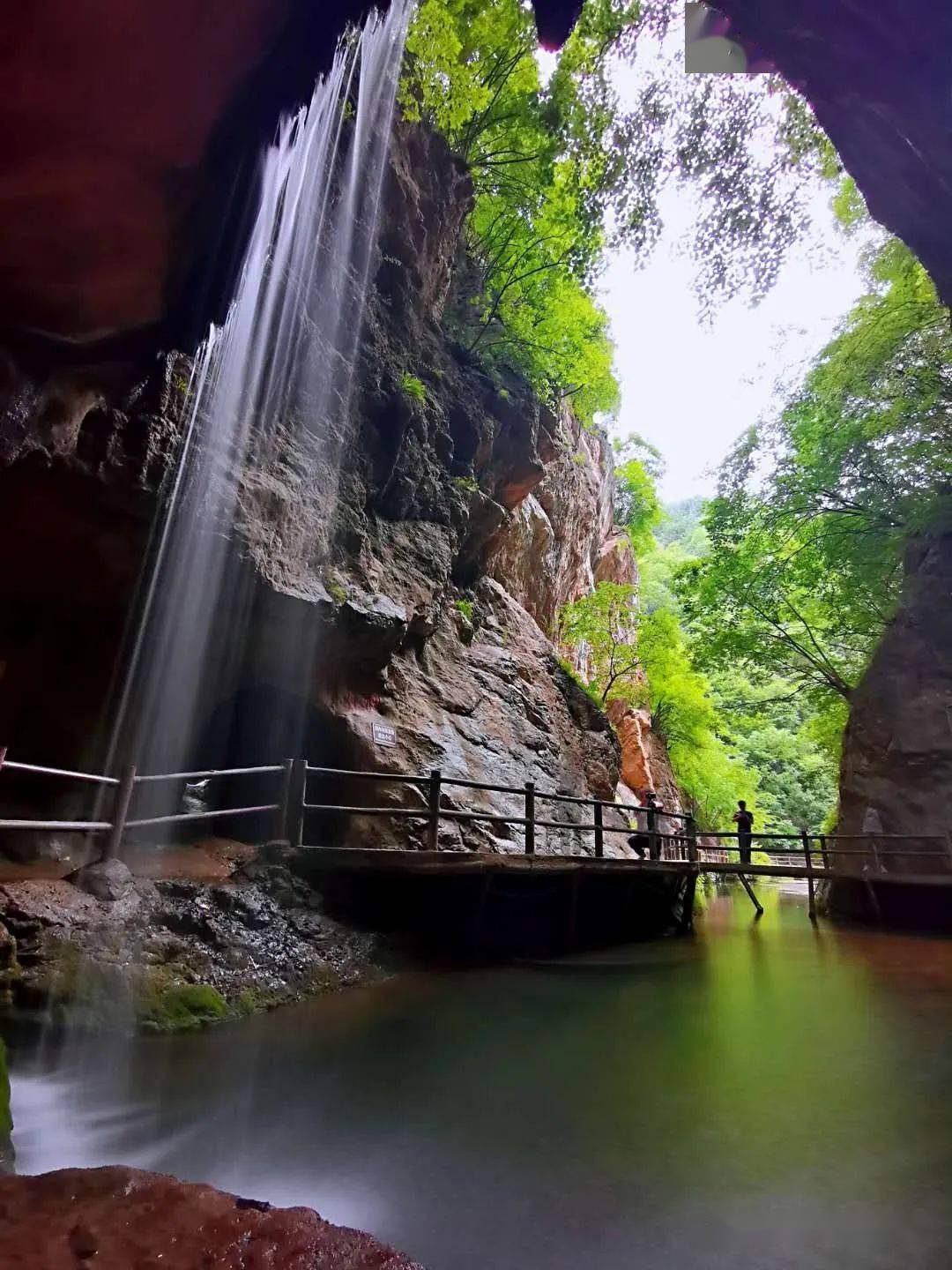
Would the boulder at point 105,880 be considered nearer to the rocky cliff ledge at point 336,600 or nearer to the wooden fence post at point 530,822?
the rocky cliff ledge at point 336,600

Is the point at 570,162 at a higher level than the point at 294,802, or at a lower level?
higher

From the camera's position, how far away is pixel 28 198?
372 cm

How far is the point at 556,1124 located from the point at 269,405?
9.33 meters

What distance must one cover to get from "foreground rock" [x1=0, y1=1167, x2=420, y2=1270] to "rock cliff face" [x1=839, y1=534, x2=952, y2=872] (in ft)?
Answer: 51.7

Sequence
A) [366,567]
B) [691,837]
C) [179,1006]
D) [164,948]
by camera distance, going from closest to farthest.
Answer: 1. [179,1006]
2. [164,948]
3. [366,567]
4. [691,837]

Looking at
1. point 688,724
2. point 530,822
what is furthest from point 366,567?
point 688,724

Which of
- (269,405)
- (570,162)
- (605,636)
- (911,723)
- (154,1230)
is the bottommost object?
(154,1230)

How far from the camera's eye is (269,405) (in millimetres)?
9602

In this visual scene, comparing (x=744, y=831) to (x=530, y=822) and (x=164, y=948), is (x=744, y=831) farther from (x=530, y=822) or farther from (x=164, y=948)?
(x=164, y=948)

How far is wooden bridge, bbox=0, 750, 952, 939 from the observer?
6488mm

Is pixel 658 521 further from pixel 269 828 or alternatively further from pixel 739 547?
pixel 269 828

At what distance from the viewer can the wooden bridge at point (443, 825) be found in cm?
649

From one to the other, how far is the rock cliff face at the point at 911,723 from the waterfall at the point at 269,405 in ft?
44.6

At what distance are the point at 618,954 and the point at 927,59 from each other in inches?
420
